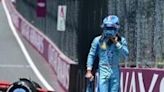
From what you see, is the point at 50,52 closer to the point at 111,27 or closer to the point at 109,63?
the point at 109,63

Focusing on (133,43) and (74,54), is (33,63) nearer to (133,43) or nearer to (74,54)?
(74,54)

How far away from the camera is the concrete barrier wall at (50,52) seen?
58.5 feet

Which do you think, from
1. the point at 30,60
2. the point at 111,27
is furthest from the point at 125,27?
the point at 30,60

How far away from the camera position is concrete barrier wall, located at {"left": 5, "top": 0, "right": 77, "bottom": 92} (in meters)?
17.8

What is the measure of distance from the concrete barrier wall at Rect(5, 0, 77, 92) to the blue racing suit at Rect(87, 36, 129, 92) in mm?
5424

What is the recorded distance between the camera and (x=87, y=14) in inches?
630

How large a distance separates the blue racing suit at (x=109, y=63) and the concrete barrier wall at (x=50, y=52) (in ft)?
17.8

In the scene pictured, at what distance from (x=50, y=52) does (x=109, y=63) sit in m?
13.4

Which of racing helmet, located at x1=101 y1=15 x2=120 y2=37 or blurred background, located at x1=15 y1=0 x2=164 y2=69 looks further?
blurred background, located at x1=15 y1=0 x2=164 y2=69

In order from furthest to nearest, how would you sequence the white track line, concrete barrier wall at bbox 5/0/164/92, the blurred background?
the white track line, the blurred background, concrete barrier wall at bbox 5/0/164/92

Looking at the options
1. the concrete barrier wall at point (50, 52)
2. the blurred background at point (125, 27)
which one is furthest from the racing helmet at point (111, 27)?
the concrete barrier wall at point (50, 52)

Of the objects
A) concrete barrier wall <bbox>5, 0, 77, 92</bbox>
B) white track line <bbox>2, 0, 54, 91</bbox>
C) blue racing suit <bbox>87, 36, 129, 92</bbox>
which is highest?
blue racing suit <bbox>87, 36, 129, 92</bbox>

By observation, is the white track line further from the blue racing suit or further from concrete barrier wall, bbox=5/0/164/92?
the blue racing suit

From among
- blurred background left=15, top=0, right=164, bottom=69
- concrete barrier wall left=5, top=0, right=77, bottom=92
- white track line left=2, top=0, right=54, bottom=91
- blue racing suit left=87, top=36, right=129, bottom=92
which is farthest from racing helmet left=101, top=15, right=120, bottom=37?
white track line left=2, top=0, right=54, bottom=91
